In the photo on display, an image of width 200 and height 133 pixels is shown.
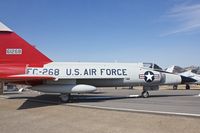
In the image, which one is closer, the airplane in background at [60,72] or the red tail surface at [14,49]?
the airplane in background at [60,72]

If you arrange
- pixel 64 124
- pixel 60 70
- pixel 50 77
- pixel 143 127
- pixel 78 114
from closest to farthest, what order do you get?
1. pixel 143 127
2. pixel 64 124
3. pixel 78 114
4. pixel 50 77
5. pixel 60 70

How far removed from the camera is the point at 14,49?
16.9 m

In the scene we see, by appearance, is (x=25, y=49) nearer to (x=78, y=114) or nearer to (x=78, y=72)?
(x=78, y=72)

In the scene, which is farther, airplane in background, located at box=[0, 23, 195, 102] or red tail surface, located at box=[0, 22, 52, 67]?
red tail surface, located at box=[0, 22, 52, 67]

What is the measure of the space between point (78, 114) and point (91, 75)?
6.02 meters

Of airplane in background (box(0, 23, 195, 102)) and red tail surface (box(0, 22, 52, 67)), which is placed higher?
red tail surface (box(0, 22, 52, 67))

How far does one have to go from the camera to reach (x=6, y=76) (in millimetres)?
15758

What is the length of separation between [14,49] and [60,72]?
3349mm

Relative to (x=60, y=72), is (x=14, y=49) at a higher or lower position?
higher

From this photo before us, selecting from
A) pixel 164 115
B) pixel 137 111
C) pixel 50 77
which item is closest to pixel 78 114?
pixel 137 111

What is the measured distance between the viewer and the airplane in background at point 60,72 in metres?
16.1

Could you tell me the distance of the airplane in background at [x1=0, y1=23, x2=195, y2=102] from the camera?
52.9ft

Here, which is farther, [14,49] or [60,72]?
[14,49]

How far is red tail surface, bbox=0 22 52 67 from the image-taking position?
16812 mm
